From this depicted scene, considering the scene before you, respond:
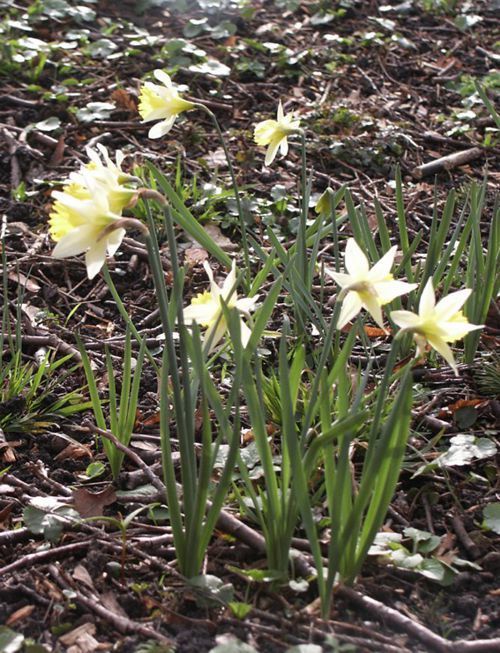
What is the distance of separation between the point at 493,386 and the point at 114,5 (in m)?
3.57

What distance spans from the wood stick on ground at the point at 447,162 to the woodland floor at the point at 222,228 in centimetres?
4

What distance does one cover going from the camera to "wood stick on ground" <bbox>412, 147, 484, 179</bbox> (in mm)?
3494

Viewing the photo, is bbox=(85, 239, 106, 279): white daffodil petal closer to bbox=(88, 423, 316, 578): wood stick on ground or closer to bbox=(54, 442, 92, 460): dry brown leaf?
bbox=(88, 423, 316, 578): wood stick on ground

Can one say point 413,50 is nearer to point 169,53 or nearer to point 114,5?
point 169,53

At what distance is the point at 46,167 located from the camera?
3.49 metres

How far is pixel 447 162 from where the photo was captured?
11.6ft

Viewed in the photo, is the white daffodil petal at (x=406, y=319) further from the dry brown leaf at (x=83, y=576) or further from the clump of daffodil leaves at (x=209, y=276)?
the dry brown leaf at (x=83, y=576)

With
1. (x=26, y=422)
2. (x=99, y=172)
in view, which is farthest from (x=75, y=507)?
(x=99, y=172)

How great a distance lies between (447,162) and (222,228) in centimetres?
105

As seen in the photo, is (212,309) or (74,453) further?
(74,453)

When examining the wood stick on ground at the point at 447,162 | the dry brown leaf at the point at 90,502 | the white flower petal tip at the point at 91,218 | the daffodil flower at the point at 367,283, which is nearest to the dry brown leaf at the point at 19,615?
the dry brown leaf at the point at 90,502

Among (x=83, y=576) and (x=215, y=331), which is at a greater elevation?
(x=215, y=331)

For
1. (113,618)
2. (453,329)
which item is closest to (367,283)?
(453,329)

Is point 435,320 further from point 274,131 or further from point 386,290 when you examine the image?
point 274,131
